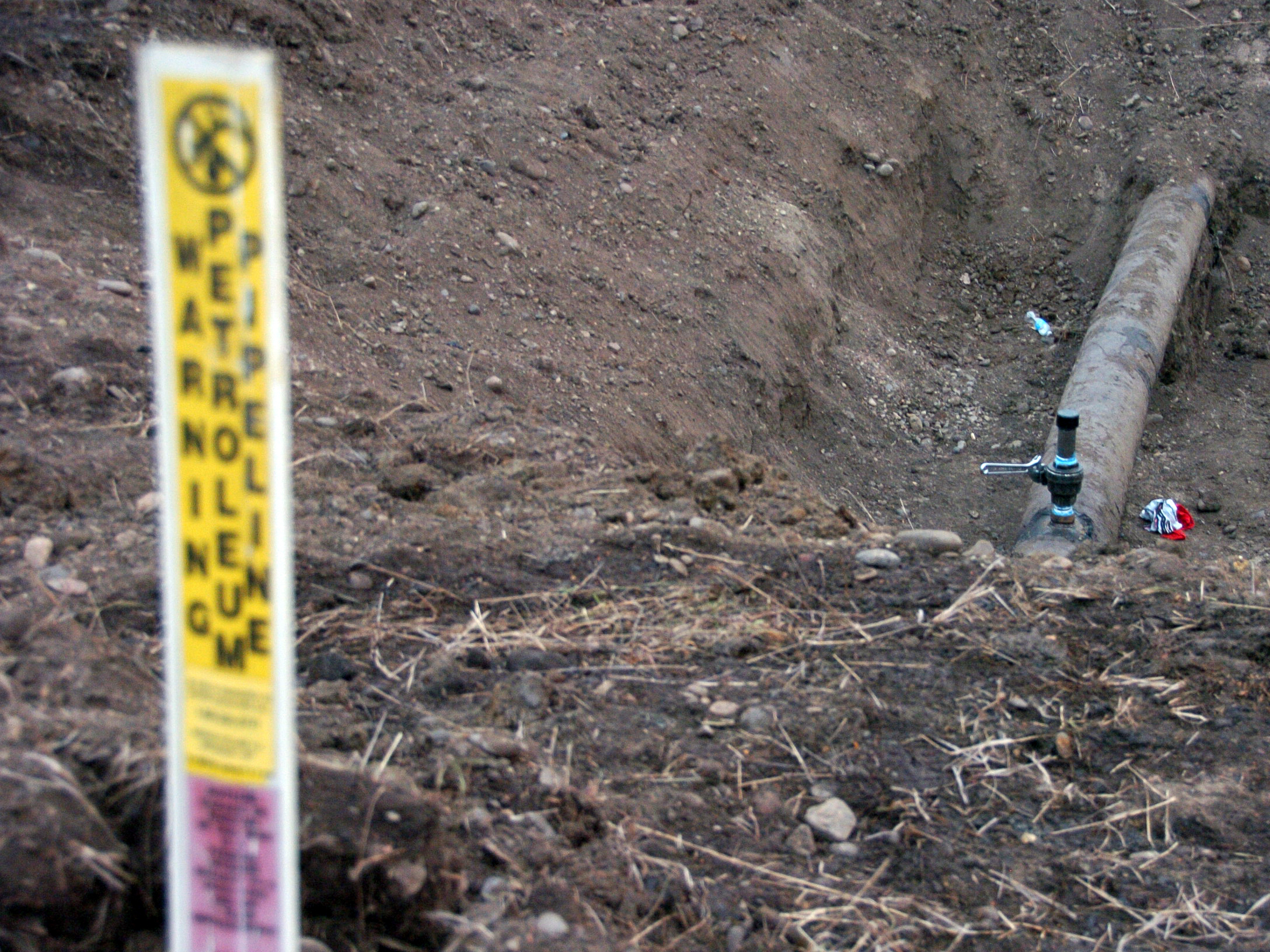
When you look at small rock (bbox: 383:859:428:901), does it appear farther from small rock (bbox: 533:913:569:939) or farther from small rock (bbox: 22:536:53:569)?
small rock (bbox: 22:536:53:569)

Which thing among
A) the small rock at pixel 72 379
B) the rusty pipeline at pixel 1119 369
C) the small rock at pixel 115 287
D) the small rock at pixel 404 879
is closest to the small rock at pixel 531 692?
the small rock at pixel 404 879

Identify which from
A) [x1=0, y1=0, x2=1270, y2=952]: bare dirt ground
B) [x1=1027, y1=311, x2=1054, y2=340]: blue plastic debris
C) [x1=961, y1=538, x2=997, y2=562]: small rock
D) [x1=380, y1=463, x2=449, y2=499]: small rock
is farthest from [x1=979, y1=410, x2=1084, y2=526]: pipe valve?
[x1=380, y1=463, x2=449, y2=499]: small rock

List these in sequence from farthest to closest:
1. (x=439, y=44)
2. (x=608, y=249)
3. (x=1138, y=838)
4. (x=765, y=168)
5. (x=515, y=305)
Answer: (x=765, y=168)
(x=439, y=44)
(x=608, y=249)
(x=515, y=305)
(x=1138, y=838)

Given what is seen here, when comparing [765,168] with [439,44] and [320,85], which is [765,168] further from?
[320,85]

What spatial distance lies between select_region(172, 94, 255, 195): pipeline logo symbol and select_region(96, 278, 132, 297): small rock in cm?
286

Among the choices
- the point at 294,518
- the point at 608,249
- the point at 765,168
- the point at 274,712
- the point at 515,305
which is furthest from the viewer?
the point at 765,168

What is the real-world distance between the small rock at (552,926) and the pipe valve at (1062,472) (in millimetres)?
3291

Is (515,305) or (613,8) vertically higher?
(613,8)

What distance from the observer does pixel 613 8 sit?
6598 mm

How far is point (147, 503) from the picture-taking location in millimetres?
2707

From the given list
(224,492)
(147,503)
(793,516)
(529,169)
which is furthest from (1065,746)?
(529,169)

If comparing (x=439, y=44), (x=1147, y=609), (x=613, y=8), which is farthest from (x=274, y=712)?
(x=613, y=8)

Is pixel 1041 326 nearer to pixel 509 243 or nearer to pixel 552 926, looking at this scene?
pixel 509 243

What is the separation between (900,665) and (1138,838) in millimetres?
586
